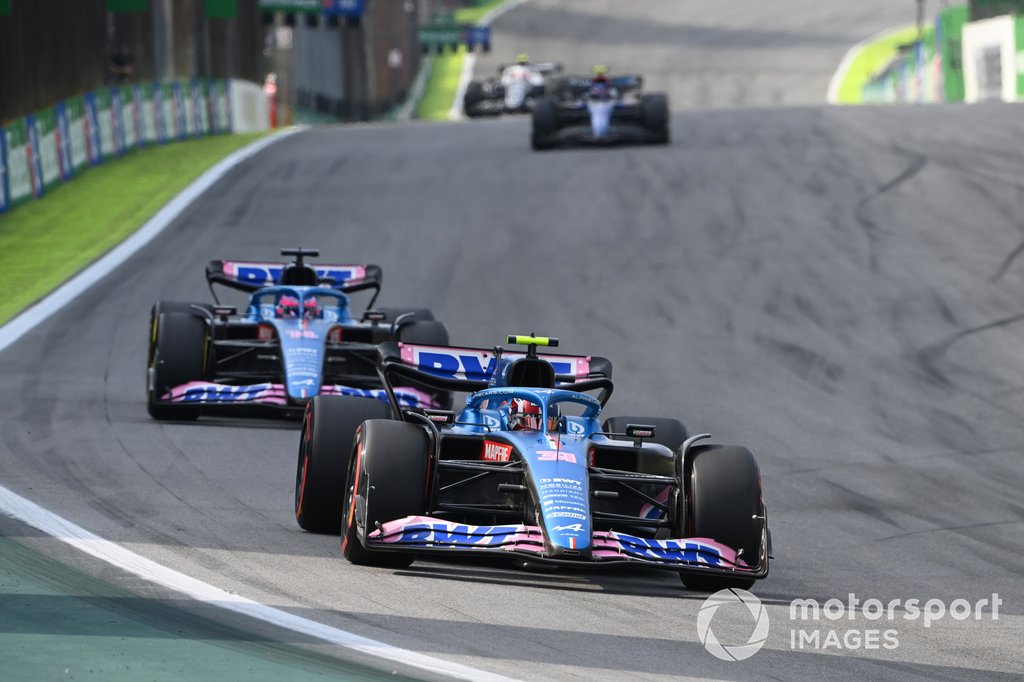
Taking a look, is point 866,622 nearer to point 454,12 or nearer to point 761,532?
point 761,532

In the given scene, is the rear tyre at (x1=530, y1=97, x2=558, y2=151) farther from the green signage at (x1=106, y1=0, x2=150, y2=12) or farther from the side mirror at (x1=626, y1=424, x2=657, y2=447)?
the side mirror at (x1=626, y1=424, x2=657, y2=447)

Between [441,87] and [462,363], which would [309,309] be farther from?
[441,87]

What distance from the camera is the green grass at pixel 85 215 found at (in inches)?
847

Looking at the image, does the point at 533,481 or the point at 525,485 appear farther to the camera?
the point at 525,485

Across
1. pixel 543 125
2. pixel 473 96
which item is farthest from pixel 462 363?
pixel 473 96

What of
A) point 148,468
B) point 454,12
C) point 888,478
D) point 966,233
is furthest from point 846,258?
point 454,12

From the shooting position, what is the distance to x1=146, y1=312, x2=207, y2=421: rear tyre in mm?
13508

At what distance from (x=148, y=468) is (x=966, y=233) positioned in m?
13.6

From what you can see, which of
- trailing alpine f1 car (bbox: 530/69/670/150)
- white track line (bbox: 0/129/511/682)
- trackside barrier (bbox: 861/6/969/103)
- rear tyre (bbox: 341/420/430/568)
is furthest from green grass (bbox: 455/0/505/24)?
rear tyre (bbox: 341/420/430/568)

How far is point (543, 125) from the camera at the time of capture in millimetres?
29531

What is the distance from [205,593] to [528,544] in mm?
1591

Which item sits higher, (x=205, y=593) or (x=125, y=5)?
(x=125, y=5)

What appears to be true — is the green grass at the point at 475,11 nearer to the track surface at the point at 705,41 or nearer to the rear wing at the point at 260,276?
the track surface at the point at 705,41

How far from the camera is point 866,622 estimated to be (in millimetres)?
7910
